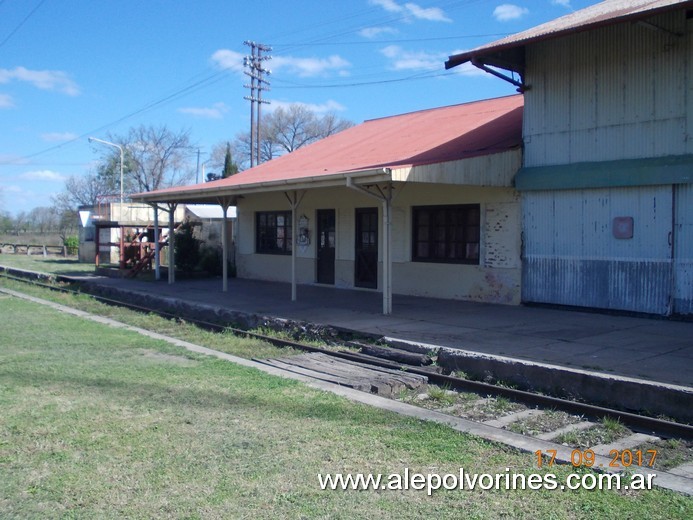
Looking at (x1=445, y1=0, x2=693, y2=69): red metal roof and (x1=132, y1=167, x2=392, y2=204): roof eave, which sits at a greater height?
(x1=445, y1=0, x2=693, y2=69): red metal roof

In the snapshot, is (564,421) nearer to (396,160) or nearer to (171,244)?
(396,160)

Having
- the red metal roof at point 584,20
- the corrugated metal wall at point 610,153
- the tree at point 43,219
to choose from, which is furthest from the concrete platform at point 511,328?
the tree at point 43,219

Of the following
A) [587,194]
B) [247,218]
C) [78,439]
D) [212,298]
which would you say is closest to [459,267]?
[587,194]

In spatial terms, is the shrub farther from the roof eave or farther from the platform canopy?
the platform canopy

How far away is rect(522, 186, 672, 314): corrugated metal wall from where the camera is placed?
1206 cm

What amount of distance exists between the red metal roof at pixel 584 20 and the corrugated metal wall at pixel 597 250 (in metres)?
3.03

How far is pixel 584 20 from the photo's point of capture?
1230 centimetres

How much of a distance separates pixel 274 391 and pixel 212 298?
9675 mm

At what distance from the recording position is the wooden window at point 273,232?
21034 millimetres

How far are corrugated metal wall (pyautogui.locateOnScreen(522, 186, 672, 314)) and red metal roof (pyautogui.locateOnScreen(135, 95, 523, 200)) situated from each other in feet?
6.34

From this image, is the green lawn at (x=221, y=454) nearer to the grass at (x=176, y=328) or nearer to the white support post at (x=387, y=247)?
the grass at (x=176, y=328)

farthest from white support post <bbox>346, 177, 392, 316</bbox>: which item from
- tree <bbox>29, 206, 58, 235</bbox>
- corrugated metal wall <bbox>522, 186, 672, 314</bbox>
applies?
tree <bbox>29, 206, 58, 235</bbox>

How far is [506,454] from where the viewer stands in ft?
17.8

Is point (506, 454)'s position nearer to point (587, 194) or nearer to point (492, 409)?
point (492, 409)
